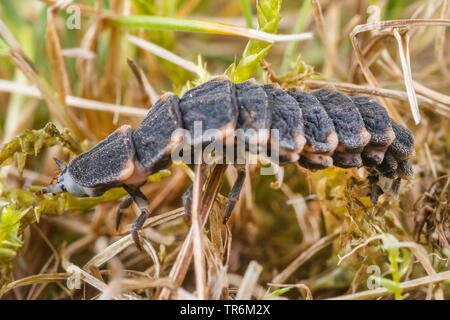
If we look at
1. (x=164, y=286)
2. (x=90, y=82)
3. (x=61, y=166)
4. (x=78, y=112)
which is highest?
(x=90, y=82)

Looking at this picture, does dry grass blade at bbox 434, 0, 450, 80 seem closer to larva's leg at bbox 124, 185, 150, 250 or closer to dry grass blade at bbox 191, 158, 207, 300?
dry grass blade at bbox 191, 158, 207, 300

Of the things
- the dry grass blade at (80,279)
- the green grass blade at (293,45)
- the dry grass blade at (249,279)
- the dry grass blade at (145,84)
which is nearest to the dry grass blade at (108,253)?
the dry grass blade at (80,279)

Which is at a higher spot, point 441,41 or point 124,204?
point 441,41

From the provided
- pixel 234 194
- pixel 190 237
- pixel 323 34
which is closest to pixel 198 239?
pixel 190 237

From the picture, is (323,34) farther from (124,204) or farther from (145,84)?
(124,204)

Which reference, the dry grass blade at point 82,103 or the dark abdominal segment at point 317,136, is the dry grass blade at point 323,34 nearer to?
the dark abdominal segment at point 317,136
